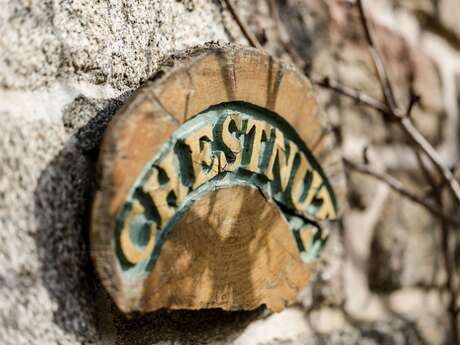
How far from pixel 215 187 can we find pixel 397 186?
595 mm

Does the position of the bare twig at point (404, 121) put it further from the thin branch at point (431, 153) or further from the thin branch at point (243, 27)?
the thin branch at point (243, 27)

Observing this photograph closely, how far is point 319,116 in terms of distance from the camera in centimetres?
99

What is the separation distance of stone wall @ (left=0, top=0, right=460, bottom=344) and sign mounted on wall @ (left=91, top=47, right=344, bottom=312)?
0.06 m

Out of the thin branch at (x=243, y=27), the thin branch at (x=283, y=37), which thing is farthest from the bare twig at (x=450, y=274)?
the thin branch at (x=243, y=27)

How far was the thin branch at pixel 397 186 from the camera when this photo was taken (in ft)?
4.16

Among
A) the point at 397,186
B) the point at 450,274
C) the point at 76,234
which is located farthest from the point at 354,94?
the point at 76,234

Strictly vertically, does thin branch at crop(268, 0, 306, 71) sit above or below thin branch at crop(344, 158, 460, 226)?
above

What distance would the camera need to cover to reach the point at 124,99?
2.66ft

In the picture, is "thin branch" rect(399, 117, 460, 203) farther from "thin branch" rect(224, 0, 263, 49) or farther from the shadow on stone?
the shadow on stone

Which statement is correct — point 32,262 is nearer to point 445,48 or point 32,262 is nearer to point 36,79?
point 36,79

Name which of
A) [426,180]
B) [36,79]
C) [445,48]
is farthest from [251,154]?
[445,48]

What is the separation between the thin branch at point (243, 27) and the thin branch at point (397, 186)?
297mm

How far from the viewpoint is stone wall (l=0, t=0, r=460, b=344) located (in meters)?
0.66

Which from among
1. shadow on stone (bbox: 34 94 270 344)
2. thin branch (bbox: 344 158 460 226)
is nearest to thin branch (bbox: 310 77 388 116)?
thin branch (bbox: 344 158 460 226)
